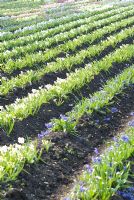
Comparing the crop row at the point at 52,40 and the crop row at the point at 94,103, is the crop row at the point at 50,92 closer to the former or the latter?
the crop row at the point at 94,103

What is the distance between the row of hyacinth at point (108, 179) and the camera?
18.9 ft

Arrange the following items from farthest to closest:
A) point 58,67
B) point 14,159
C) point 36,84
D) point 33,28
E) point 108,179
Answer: point 33,28 < point 58,67 < point 36,84 < point 14,159 < point 108,179

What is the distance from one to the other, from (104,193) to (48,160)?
1.82m

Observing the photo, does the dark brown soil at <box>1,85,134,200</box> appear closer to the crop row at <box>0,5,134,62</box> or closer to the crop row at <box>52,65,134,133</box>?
the crop row at <box>52,65,134,133</box>

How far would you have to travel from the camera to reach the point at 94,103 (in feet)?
31.3

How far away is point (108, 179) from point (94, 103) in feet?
11.8

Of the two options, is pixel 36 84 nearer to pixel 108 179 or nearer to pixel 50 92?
pixel 50 92

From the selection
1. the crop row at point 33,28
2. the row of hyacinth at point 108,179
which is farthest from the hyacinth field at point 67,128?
the crop row at point 33,28

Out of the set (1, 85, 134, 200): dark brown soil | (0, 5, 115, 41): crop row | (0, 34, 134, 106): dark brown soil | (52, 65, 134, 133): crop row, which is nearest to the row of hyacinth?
(1, 85, 134, 200): dark brown soil

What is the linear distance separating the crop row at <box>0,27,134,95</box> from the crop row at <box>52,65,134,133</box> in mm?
2231

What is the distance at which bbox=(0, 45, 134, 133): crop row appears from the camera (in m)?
8.67

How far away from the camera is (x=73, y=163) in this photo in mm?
7508

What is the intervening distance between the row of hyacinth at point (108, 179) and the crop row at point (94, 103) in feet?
5.24

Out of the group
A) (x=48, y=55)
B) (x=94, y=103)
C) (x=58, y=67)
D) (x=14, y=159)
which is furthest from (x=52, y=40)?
(x=14, y=159)
